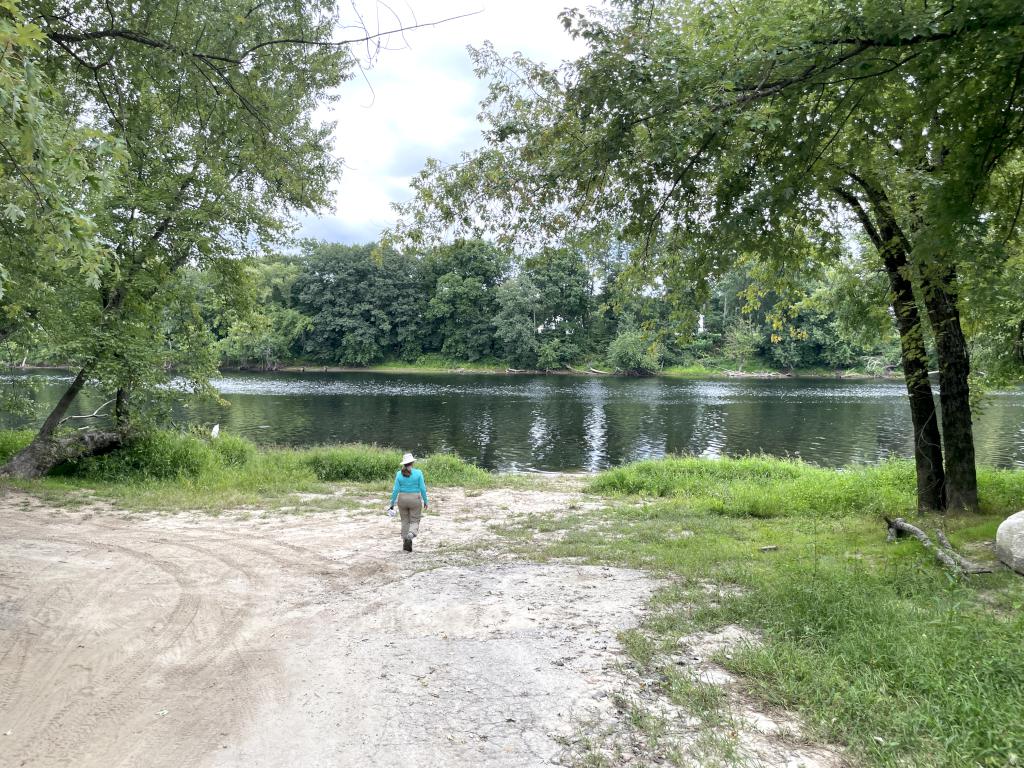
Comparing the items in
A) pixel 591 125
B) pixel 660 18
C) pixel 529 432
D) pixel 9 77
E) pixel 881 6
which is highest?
pixel 660 18

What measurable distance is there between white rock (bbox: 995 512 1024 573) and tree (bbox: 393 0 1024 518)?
3292 millimetres

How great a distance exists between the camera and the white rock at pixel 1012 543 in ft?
24.1

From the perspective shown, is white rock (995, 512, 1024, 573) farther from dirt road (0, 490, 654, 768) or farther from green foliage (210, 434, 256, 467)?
green foliage (210, 434, 256, 467)

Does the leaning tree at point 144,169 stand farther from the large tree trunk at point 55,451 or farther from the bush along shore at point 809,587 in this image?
the bush along shore at point 809,587

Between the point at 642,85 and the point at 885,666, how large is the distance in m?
5.67

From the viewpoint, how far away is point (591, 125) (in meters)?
6.72

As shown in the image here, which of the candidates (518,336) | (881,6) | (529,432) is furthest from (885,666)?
(518,336)

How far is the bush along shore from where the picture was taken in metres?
4.29

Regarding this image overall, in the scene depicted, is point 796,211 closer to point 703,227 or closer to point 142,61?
point 703,227

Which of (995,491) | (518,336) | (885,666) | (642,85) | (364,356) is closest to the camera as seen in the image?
(885,666)

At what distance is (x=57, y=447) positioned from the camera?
16.4 metres

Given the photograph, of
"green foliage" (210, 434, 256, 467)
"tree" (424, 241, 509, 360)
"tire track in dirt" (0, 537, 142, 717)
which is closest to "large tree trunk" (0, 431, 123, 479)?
"green foliage" (210, 434, 256, 467)

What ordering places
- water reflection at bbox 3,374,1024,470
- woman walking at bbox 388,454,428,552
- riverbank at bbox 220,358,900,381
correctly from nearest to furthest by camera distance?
woman walking at bbox 388,454,428,552 → water reflection at bbox 3,374,1024,470 → riverbank at bbox 220,358,900,381

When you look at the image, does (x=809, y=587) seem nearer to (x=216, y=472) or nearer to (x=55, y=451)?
(x=216, y=472)
